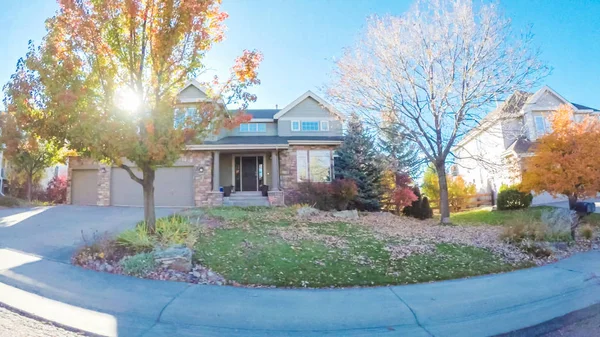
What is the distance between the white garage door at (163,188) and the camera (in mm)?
16906

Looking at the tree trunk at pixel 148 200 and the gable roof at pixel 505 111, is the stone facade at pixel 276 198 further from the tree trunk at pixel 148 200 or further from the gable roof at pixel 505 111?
the gable roof at pixel 505 111

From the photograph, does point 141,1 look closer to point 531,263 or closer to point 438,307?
point 438,307

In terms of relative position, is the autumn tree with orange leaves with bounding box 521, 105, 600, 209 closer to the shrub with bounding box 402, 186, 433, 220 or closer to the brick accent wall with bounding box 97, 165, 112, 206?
the shrub with bounding box 402, 186, 433, 220

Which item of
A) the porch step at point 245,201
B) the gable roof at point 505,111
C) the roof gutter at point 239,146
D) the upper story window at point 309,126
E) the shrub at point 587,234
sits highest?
the upper story window at point 309,126

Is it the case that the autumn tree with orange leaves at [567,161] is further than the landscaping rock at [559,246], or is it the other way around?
the autumn tree with orange leaves at [567,161]

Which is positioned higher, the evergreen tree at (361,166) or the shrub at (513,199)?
the evergreen tree at (361,166)

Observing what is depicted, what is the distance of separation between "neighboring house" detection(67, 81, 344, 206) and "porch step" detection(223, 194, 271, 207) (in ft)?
0.85

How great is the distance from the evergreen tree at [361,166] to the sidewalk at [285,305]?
10.2 meters

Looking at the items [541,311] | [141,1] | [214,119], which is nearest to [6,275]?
[214,119]

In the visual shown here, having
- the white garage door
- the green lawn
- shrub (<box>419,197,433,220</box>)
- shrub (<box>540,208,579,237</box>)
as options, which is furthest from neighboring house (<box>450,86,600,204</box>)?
the white garage door

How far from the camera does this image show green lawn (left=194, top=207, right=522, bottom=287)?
5531mm

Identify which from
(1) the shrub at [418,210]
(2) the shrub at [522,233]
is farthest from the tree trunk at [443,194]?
(2) the shrub at [522,233]

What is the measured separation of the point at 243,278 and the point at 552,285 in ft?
16.8

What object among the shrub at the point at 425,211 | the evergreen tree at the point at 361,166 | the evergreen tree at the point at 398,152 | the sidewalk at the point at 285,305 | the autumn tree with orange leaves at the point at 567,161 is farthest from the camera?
the shrub at the point at 425,211
